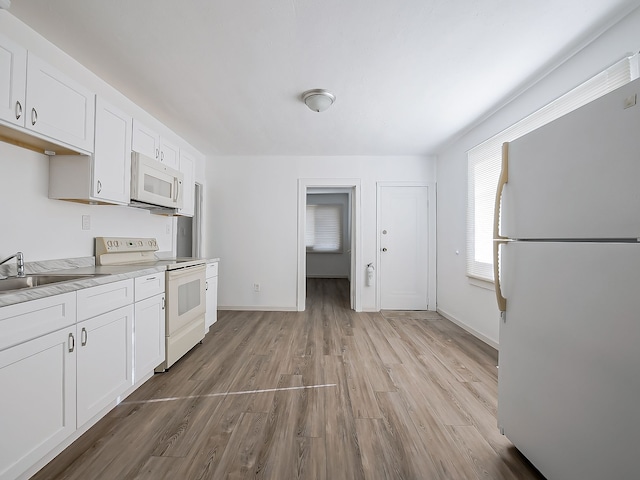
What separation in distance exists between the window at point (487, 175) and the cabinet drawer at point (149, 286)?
3227 mm

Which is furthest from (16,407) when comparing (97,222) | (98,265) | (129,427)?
(97,222)

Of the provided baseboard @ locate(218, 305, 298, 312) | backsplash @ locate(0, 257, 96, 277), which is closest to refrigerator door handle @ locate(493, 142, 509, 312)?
backsplash @ locate(0, 257, 96, 277)

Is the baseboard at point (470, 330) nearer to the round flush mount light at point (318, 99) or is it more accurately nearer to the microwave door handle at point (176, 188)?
the round flush mount light at point (318, 99)

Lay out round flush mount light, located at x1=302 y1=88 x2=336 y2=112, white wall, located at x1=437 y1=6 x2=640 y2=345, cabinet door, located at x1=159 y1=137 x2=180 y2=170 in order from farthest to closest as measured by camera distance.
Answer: cabinet door, located at x1=159 y1=137 x2=180 y2=170 < round flush mount light, located at x1=302 y1=88 x2=336 y2=112 < white wall, located at x1=437 y1=6 x2=640 y2=345

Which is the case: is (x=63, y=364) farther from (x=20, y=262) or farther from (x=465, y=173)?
(x=465, y=173)

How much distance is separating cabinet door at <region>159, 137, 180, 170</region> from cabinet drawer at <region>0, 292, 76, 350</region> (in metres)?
1.82

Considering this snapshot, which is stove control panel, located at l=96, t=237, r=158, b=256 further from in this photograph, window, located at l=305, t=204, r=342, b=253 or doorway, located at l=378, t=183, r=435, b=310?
window, located at l=305, t=204, r=342, b=253

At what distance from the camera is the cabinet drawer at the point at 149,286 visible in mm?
2076

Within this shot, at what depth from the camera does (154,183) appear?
8.74 ft

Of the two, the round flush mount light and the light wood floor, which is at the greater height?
the round flush mount light

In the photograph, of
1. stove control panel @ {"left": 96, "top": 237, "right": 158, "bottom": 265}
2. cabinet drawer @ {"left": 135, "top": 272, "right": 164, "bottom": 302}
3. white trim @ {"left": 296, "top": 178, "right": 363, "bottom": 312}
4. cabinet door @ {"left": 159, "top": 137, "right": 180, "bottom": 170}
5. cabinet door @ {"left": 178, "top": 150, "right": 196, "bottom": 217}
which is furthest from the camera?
white trim @ {"left": 296, "top": 178, "right": 363, "bottom": 312}

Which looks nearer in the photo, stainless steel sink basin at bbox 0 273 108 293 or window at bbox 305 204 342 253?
stainless steel sink basin at bbox 0 273 108 293

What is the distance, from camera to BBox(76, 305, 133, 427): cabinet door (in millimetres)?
1560

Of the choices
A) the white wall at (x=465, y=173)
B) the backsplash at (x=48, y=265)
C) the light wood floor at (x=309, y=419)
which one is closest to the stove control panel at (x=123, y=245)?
the backsplash at (x=48, y=265)
